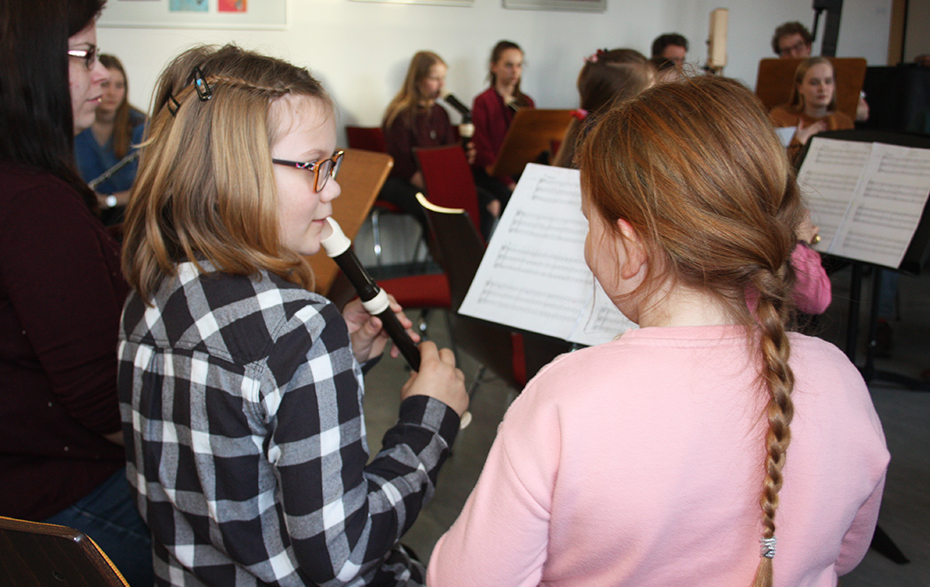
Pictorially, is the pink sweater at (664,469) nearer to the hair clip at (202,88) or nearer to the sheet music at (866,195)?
the hair clip at (202,88)

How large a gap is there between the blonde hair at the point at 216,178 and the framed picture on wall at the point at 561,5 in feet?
13.5

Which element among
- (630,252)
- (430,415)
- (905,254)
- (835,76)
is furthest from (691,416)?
(835,76)

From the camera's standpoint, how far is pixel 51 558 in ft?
1.59

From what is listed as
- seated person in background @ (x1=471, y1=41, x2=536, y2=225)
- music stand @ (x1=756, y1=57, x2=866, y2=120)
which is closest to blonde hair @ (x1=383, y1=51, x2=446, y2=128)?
seated person in background @ (x1=471, y1=41, x2=536, y2=225)

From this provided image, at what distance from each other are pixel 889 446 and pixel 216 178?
7.60 ft

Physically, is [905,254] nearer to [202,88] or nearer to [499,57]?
[202,88]

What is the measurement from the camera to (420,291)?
247 cm

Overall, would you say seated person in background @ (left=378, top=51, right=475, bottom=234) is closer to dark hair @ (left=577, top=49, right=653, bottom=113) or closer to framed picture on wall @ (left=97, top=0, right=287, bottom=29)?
framed picture on wall @ (left=97, top=0, right=287, bottom=29)

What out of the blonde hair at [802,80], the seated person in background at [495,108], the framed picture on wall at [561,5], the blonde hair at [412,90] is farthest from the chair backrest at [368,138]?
the blonde hair at [802,80]

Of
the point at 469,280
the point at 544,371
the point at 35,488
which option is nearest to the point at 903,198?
the point at 469,280

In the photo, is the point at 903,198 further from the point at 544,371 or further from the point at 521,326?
the point at 544,371

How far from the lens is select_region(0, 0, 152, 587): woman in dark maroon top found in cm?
95

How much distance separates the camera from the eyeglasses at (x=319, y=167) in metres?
0.85

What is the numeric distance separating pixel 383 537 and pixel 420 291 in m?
1.68
